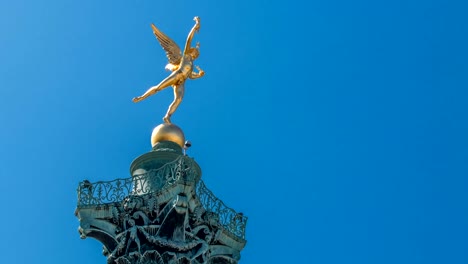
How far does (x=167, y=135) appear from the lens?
1396 inches

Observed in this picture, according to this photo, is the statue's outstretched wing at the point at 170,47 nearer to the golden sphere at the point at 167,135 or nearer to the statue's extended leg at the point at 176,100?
the statue's extended leg at the point at 176,100

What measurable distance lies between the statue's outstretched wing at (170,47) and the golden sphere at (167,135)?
12.2 feet

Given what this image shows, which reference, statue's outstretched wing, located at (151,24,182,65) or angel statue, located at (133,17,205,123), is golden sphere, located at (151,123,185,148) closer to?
angel statue, located at (133,17,205,123)

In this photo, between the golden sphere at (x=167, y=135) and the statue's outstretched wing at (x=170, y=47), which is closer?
the golden sphere at (x=167, y=135)

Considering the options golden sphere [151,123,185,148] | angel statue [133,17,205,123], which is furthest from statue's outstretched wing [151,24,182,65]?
golden sphere [151,123,185,148]

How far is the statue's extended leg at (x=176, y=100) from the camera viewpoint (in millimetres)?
36719

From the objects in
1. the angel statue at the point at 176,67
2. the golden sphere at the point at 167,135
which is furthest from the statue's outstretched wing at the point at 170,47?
the golden sphere at the point at 167,135

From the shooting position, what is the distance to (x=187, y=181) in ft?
103

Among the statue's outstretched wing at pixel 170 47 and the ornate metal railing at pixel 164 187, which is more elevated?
the statue's outstretched wing at pixel 170 47

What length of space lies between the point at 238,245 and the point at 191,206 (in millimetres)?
2601

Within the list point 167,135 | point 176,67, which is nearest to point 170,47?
point 176,67

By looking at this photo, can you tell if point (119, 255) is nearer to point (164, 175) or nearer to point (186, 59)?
point (164, 175)

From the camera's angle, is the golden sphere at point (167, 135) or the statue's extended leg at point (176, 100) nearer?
the golden sphere at point (167, 135)

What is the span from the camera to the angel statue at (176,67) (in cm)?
3744
